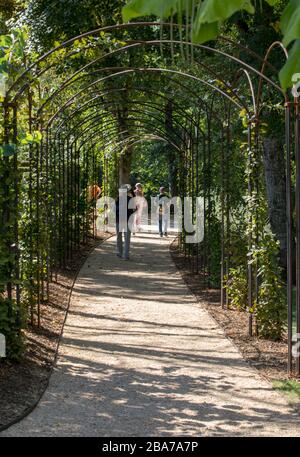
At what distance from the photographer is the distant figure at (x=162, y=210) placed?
2312 cm

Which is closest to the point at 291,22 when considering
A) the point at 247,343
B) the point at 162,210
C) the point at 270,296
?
the point at 247,343

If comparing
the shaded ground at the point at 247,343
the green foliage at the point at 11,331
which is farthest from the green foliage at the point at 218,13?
the shaded ground at the point at 247,343

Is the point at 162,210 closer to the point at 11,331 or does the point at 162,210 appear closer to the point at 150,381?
the point at 11,331

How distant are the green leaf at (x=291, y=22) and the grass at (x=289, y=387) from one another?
4762 mm

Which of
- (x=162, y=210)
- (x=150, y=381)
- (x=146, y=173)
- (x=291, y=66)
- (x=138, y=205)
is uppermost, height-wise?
(x=146, y=173)

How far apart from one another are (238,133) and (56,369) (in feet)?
27.1

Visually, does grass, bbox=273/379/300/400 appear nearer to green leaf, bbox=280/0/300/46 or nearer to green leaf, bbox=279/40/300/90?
green leaf, bbox=279/40/300/90

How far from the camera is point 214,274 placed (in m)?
12.5

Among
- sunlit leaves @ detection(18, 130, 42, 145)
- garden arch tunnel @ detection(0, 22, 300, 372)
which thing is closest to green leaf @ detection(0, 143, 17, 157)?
garden arch tunnel @ detection(0, 22, 300, 372)

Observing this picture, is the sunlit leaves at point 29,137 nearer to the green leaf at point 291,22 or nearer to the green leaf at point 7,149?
the green leaf at point 7,149

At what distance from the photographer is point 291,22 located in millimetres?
1479

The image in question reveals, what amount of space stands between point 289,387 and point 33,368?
2216mm
